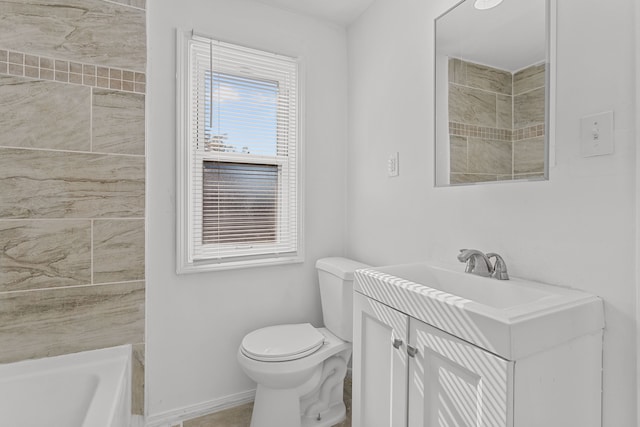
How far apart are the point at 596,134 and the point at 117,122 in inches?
73.0

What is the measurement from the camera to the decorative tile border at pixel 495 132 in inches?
44.1

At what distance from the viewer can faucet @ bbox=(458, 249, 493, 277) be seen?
118 cm

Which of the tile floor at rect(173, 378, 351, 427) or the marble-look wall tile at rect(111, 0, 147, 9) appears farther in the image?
the tile floor at rect(173, 378, 351, 427)

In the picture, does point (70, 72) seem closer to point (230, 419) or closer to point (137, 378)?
point (137, 378)

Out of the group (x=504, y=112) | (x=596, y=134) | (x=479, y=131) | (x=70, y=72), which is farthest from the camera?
(x=70, y=72)

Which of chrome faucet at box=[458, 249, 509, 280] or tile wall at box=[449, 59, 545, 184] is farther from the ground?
tile wall at box=[449, 59, 545, 184]

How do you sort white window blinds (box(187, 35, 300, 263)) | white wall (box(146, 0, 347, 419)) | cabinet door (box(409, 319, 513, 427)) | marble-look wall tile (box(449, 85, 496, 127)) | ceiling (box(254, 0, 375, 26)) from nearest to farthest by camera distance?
cabinet door (box(409, 319, 513, 427)) → marble-look wall tile (box(449, 85, 496, 127)) → white wall (box(146, 0, 347, 419)) → white window blinds (box(187, 35, 300, 263)) → ceiling (box(254, 0, 375, 26))

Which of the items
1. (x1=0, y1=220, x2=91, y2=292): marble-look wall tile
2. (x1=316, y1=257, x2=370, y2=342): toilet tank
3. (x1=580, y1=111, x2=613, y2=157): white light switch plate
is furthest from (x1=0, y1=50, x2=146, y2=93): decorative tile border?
(x1=580, y1=111, x2=613, y2=157): white light switch plate

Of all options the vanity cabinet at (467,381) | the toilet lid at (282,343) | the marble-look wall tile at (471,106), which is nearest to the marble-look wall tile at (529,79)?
the marble-look wall tile at (471,106)

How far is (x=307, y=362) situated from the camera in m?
1.54

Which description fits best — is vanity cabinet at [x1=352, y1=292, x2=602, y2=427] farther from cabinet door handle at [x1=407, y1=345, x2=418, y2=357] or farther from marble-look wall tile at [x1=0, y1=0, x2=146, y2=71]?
marble-look wall tile at [x1=0, y1=0, x2=146, y2=71]

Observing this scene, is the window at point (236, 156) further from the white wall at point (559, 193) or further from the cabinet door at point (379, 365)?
the cabinet door at point (379, 365)

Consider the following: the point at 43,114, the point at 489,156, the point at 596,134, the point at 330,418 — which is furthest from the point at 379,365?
the point at 43,114

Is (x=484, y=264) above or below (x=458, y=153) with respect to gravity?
below
